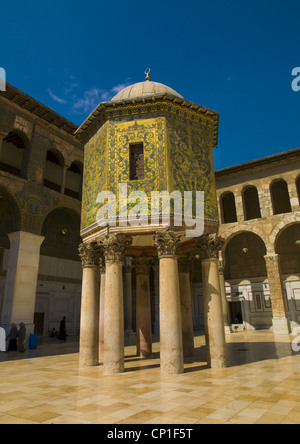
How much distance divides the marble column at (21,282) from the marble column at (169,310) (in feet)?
27.0

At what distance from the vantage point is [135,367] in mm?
7926

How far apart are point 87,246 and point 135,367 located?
11.1ft

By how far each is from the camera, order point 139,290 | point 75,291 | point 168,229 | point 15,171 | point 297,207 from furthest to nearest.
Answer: point 75,291 → point 297,207 → point 15,171 → point 139,290 → point 168,229

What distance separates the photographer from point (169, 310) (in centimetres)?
702

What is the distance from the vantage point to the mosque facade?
7562 mm

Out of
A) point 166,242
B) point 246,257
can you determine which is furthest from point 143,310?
point 246,257

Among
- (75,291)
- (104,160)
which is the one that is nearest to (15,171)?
(75,291)

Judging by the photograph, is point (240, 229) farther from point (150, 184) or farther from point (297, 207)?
point (150, 184)

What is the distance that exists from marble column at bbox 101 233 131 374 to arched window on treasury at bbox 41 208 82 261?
10.2m

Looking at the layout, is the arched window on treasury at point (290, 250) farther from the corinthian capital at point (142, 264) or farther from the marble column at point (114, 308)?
the marble column at point (114, 308)

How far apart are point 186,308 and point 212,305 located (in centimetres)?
203

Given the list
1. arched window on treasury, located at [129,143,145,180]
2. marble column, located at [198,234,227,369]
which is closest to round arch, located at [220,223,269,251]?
marble column, located at [198,234,227,369]

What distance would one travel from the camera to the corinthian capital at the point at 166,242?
7.40m

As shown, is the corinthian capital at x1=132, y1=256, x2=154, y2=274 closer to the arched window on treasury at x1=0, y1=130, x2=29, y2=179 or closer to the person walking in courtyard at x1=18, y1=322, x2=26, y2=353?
the person walking in courtyard at x1=18, y1=322, x2=26, y2=353
